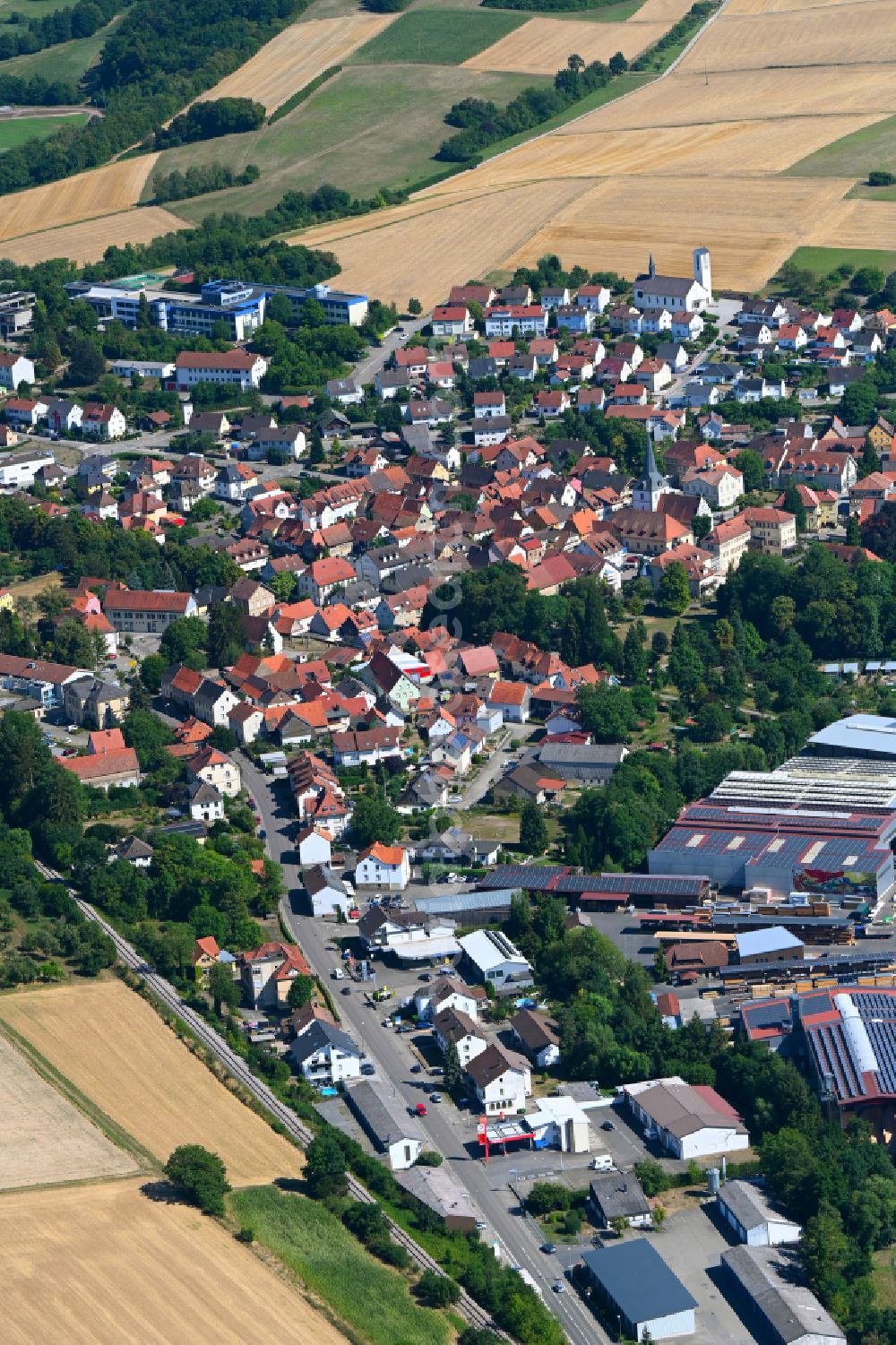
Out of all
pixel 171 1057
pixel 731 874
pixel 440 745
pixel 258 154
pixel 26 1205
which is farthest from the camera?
pixel 258 154

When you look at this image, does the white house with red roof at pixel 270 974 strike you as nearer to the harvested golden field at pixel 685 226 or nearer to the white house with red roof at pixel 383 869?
the white house with red roof at pixel 383 869

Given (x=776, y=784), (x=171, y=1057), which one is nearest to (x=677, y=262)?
(x=776, y=784)

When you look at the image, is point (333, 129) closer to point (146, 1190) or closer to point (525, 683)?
point (525, 683)

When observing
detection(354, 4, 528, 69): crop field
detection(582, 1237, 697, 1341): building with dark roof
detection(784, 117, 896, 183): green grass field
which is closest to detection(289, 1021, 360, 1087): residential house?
detection(582, 1237, 697, 1341): building with dark roof

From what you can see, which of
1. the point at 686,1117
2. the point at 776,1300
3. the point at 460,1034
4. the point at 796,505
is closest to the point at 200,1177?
the point at 460,1034

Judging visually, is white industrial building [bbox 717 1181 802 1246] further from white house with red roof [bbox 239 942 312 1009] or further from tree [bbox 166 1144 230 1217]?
white house with red roof [bbox 239 942 312 1009]

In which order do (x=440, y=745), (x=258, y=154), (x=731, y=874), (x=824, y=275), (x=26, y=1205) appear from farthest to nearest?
(x=258, y=154), (x=824, y=275), (x=440, y=745), (x=731, y=874), (x=26, y=1205)

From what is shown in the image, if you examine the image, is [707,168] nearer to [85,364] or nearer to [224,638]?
[85,364]
